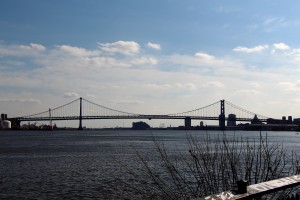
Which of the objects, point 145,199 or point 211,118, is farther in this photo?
point 211,118

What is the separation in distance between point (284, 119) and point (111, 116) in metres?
70.3

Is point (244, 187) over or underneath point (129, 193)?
over

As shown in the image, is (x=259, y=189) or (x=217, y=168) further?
(x=217, y=168)

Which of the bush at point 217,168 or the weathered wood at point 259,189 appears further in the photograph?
the bush at point 217,168

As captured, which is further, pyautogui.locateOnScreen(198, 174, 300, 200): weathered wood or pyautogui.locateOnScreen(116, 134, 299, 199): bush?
pyautogui.locateOnScreen(116, 134, 299, 199): bush

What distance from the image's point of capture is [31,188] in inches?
835

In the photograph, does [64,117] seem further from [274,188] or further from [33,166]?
[274,188]

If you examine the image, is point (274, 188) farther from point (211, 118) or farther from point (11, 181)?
point (211, 118)

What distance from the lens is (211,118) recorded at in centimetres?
13262

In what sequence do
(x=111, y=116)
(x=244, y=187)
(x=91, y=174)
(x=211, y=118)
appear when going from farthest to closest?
(x=111, y=116) < (x=211, y=118) < (x=91, y=174) < (x=244, y=187)

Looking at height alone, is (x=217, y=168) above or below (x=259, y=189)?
below

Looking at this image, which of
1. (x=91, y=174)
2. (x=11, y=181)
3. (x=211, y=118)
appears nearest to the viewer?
(x=11, y=181)

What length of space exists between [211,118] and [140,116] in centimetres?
2286

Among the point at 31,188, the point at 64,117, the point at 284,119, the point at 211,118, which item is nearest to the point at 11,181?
the point at 31,188
